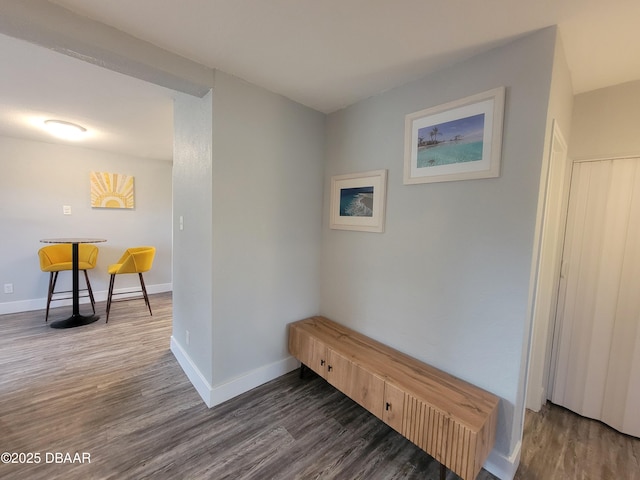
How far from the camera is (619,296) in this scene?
5.69 ft

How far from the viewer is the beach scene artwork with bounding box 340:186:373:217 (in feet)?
6.68

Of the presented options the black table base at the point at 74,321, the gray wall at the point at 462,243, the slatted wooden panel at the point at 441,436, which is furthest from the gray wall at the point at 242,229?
the black table base at the point at 74,321

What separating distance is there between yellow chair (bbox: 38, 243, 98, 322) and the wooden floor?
1172 millimetres

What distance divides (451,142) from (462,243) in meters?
0.61

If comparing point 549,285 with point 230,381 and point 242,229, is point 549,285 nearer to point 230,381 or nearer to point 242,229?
point 242,229

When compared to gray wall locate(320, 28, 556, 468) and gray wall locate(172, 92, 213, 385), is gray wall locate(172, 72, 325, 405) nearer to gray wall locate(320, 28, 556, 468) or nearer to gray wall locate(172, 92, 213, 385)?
gray wall locate(172, 92, 213, 385)

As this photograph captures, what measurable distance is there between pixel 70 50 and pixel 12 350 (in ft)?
9.35

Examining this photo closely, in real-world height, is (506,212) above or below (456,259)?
above

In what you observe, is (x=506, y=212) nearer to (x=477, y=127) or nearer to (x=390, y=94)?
(x=477, y=127)

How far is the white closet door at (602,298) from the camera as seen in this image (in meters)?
1.70

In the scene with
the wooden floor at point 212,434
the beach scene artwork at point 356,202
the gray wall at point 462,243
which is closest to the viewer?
the gray wall at point 462,243

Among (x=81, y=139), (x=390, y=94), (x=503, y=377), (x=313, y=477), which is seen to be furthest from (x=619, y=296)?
(x=81, y=139)

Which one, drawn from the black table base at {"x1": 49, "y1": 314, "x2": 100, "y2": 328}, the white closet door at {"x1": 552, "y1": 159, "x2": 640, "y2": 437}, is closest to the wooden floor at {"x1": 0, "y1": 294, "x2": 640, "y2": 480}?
the white closet door at {"x1": 552, "y1": 159, "x2": 640, "y2": 437}

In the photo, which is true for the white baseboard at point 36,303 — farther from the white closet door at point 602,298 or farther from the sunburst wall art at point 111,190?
the white closet door at point 602,298
